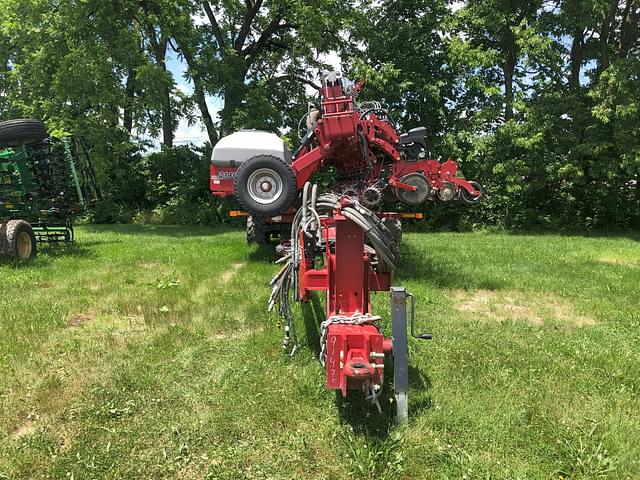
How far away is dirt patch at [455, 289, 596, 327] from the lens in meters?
5.28

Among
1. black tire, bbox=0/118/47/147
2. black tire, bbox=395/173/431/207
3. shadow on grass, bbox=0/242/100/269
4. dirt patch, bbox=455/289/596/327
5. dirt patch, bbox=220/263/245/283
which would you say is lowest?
dirt patch, bbox=455/289/596/327

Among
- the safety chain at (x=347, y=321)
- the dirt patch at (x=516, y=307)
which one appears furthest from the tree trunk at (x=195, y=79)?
the safety chain at (x=347, y=321)

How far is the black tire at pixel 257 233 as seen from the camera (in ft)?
29.0

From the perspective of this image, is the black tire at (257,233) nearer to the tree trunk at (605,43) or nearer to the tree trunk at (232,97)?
the tree trunk at (232,97)

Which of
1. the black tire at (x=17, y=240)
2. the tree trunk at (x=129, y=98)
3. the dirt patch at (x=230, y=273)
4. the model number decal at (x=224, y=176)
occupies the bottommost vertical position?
the dirt patch at (x=230, y=273)

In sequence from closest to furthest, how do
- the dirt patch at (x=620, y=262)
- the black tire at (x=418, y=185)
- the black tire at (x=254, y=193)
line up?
the black tire at (x=254, y=193)
the black tire at (x=418, y=185)
the dirt patch at (x=620, y=262)

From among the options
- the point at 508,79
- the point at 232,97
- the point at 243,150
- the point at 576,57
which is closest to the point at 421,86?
the point at 508,79

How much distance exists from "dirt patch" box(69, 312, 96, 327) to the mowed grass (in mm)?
59

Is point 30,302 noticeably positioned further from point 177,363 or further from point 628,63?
point 628,63

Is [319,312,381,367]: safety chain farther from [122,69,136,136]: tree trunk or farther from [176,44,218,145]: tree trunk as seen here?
[176,44,218,145]: tree trunk

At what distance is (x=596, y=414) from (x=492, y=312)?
2443 millimetres

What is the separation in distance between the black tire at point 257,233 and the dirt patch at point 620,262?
6.35 meters

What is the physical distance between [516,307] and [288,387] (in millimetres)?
3513

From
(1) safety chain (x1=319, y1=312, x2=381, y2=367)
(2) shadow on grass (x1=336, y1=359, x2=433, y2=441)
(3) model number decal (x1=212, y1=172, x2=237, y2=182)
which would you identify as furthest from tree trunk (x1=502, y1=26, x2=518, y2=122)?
(1) safety chain (x1=319, y1=312, x2=381, y2=367)
